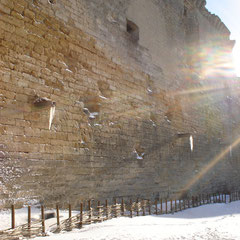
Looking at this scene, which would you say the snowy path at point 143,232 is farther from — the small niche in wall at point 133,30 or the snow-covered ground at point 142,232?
the small niche in wall at point 133,30

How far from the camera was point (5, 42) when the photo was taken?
17.0 feet

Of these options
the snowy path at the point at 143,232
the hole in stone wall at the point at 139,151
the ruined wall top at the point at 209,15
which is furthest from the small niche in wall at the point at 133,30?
the snowy path at the point at 143,232

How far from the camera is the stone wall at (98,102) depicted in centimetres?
525

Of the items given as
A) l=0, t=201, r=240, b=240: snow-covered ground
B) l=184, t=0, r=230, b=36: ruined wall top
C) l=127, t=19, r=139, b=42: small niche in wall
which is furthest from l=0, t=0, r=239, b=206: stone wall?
l=0, t=201, r=240, b=240: snow-covered ground

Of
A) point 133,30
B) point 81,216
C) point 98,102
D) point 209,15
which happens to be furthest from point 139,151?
point 209,15

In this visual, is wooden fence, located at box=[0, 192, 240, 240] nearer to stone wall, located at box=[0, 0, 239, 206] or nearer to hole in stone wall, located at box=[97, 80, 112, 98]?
stone wall, located at box=[0, 0, 239, 206]

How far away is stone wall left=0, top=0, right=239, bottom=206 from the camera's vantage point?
17.2 feet

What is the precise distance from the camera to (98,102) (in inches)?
272

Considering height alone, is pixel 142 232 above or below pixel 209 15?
below

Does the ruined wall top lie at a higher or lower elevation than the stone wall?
higher

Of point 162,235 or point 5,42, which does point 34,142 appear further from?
point 162,235

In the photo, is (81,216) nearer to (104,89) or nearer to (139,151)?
(104,89)

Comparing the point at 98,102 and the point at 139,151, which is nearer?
the point at 98,102

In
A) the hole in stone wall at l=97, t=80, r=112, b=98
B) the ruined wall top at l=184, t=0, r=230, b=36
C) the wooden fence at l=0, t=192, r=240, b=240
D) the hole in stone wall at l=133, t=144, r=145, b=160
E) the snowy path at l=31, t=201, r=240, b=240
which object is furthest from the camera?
the ruined wall top at l=184, t=0, r=230, b=36
